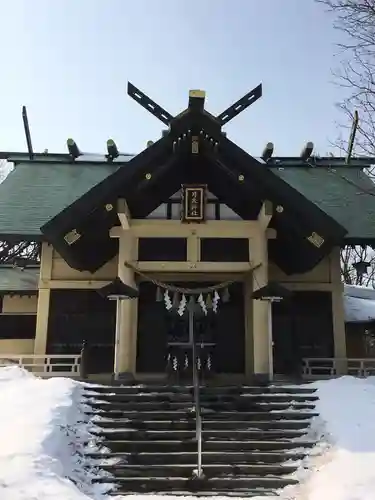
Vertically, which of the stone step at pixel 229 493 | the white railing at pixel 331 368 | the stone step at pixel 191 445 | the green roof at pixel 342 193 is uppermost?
the green roof at pixel 342 193

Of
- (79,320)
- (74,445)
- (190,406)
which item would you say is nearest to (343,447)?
(190,406)

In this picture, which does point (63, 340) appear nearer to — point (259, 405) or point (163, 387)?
point (163, 387)

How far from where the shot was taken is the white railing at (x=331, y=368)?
12578mm

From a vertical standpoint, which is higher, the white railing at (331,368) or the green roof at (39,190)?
the green roof at (39,190)

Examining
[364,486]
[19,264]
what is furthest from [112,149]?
[364,486]

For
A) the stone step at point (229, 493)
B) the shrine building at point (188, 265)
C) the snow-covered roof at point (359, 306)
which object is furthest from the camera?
the snow-covered roof at point (359, 306)

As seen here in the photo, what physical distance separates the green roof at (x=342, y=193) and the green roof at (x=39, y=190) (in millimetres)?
7101

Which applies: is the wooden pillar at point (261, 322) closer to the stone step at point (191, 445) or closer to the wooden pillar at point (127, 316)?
the wooden pillar at point (127, 316)

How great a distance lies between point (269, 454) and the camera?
8.06 m

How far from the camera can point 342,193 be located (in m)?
17.8

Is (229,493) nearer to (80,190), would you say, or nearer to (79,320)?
(79,320)

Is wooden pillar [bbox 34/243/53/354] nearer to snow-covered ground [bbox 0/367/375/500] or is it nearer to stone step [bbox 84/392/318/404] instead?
snow-covered ground [bbox 0/367/375/500]

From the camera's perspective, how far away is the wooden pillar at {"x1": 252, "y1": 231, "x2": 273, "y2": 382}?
11.6 m

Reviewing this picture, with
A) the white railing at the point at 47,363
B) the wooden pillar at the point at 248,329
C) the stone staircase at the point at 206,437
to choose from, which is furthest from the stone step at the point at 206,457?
the wooden pillar at the point at 248,329
